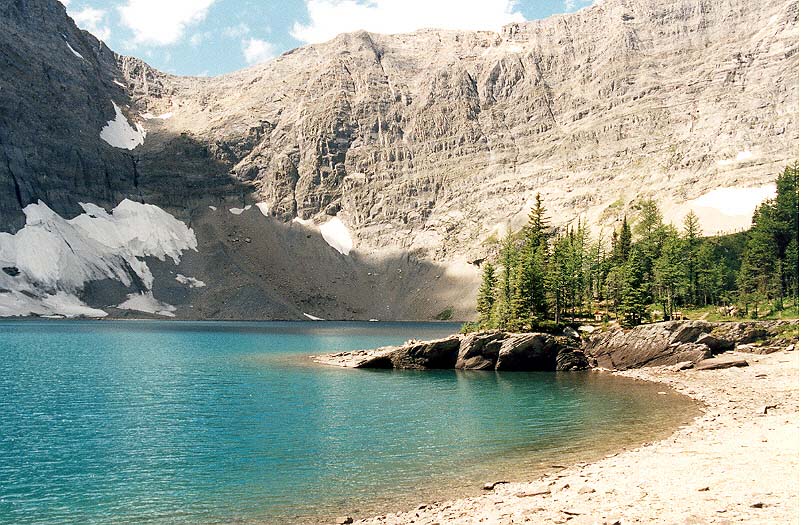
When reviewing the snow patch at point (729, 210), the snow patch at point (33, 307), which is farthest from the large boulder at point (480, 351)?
the snow patch at point (33, 307)

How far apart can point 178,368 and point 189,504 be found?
48.5 meters

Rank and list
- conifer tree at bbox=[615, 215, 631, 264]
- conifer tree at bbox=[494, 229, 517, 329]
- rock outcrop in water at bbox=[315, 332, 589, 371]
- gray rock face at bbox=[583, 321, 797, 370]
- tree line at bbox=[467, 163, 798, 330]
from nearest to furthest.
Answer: gray rock face at bbox=[583, 321, 797, 370] < rock outcrop in water at bbox=[315, 332, 589, 371] < tree line at bbox=[467, 163, 798, 330] < conifer tree at bbox=[494, 229, 517, 329] < conifer tree at bbox=[615, 215, 631, 264]

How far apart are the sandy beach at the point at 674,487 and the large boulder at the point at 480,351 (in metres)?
35.6

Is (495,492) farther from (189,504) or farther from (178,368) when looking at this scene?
(178,368)

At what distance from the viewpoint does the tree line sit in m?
77.1

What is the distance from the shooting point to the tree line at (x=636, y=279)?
7712 cm

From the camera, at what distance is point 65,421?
127 ft

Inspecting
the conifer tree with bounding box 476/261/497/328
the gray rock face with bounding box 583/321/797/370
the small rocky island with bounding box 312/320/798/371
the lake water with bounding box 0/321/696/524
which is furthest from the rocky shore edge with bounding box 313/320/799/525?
the conifer tree with bounding box 476/261/497/328

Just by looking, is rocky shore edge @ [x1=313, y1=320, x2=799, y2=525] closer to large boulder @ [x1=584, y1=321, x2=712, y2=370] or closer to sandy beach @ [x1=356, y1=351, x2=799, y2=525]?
sandy beach @ [x1=356, y1=351, x2=799, y2=525]

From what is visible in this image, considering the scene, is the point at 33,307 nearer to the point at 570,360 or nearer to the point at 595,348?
the point at 570,360

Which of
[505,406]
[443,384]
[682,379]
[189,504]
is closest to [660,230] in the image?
[682,379]

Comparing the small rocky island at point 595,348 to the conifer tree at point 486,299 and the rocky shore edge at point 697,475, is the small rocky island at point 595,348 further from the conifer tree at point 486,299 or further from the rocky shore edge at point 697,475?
the conifer tree at point 486,299

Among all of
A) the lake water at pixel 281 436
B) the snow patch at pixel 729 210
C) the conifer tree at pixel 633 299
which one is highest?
the snow patch at pixel 729 210

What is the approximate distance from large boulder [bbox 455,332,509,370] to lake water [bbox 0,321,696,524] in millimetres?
3039
